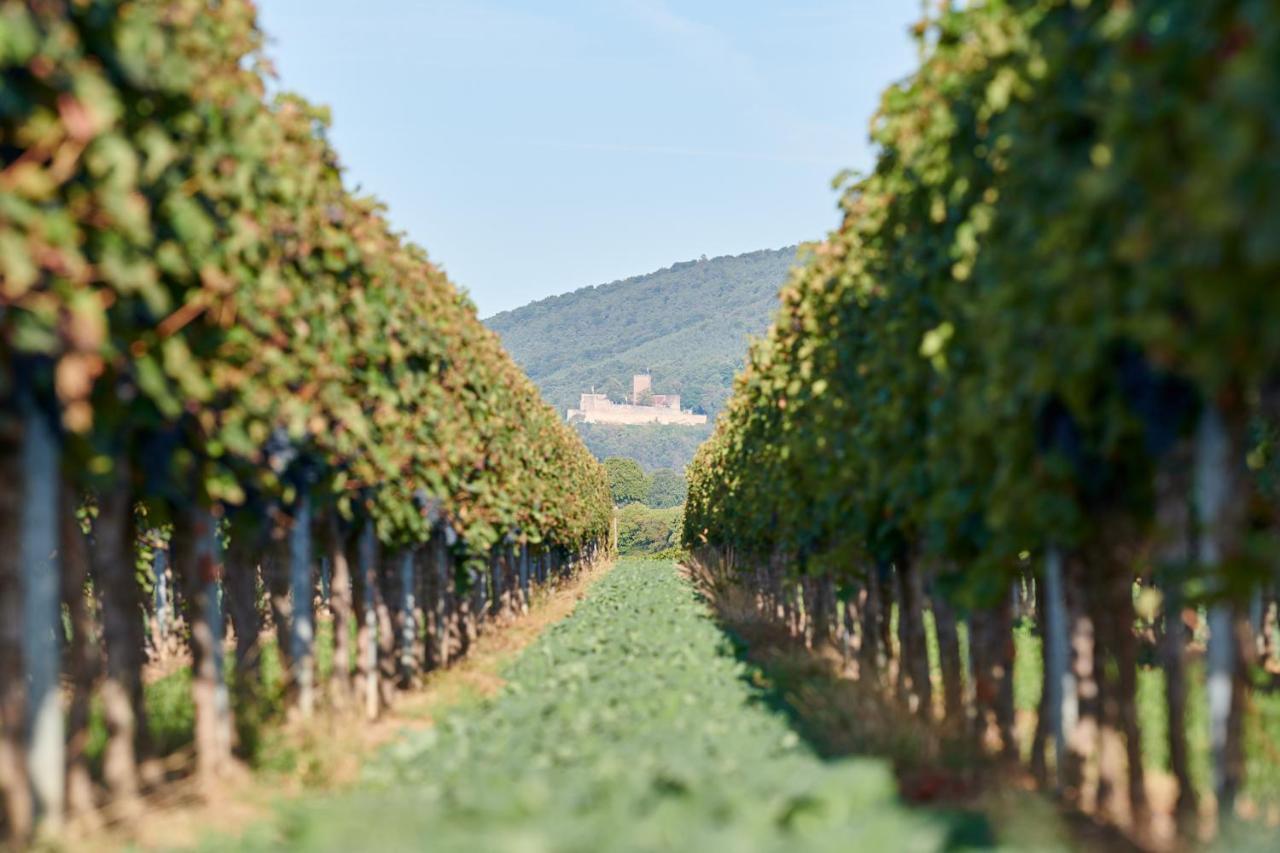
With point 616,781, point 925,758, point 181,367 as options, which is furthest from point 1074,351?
point 181,367

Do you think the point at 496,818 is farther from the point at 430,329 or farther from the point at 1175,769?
the point at 430,329

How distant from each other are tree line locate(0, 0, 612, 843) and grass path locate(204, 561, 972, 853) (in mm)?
1631

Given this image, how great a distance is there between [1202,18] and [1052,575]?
4.54 metres

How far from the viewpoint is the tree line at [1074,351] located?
5.65 m

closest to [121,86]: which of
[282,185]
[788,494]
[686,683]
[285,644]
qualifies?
[282,185]

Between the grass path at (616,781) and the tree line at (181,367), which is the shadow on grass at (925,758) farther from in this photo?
the tree line at (181,367)

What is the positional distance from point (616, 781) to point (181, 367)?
146 inches

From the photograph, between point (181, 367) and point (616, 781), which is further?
point (616, 781)

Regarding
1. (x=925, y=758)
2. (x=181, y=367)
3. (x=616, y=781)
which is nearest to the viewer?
(x=181, y=367)

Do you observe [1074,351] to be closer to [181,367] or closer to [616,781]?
[616,781]

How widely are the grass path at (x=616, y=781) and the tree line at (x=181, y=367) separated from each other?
163cm

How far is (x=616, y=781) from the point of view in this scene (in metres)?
7.81

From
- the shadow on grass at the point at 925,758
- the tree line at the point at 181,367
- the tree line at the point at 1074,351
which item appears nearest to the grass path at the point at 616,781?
the shadow on grass at the point at 925,758

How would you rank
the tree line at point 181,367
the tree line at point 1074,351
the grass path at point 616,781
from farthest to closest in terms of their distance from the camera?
the tree line at point 181,367
the grass path at point 616,781
the tree line at point 1074,351
